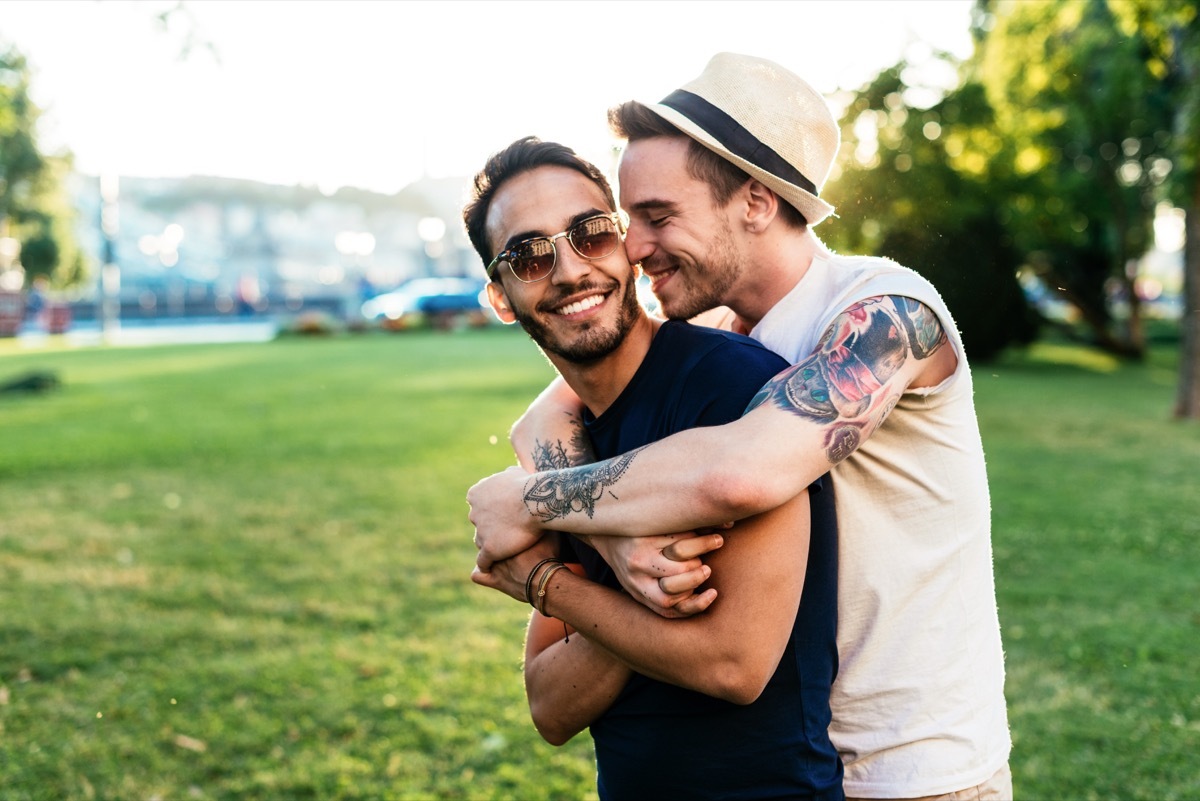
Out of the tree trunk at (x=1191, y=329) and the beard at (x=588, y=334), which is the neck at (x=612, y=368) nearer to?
the beard at (x=588, y=334)

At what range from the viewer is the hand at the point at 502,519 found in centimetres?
235

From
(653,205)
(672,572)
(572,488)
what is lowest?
(672,572)

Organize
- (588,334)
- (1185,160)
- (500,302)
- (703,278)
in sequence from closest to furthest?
1. (588,334)
2. (703,278)
3. (500,302)
4. (1185,160)

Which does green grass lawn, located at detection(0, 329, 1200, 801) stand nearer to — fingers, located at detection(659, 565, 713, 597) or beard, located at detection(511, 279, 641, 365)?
beard, located at detection(511, 279, 641, 365)

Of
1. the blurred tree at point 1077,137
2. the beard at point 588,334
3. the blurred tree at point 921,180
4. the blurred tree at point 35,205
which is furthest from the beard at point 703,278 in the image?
the blurred tree at point 35,205

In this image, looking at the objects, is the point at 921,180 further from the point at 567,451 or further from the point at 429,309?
the point at 429,309

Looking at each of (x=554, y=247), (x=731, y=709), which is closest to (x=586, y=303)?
(x=554, y=247)

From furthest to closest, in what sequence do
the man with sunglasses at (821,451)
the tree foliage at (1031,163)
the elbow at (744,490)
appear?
the tree foliage at (1031,163) → the man with sunglasses at (821,451) → the elbow at (744,490)

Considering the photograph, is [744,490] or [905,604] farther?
[905,604]

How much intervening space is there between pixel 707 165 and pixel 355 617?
17.3ft

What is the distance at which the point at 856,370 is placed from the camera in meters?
2.09

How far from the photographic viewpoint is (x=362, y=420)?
1625 centimetres

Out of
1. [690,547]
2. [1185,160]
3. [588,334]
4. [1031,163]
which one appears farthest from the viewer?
[1031,163]

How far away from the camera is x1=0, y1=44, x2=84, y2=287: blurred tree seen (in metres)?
45.6
